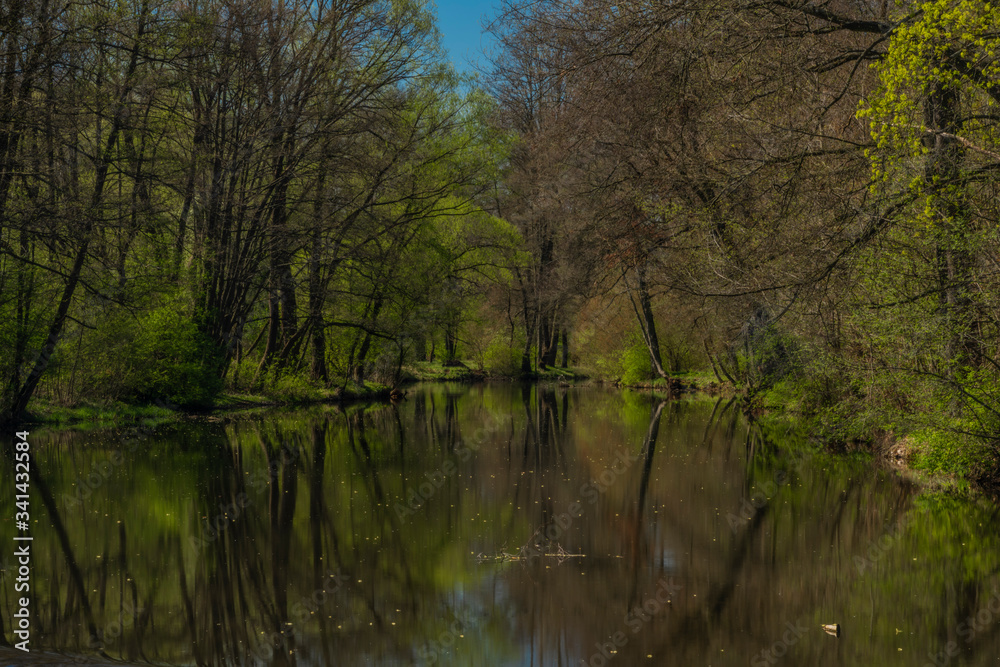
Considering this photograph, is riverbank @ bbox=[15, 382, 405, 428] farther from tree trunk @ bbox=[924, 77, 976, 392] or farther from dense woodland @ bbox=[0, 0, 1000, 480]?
tree trunk @ bbox=[924, 77, 976, 392]

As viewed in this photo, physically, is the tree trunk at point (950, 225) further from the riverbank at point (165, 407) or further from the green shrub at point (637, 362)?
the green shrub at point (637, 362)

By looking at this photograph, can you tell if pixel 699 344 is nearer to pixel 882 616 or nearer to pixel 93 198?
pixel 93 198

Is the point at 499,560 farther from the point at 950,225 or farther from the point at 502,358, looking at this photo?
the point at 502,358

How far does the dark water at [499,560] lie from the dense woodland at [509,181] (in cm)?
233

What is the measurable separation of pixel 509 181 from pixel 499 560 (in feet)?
102

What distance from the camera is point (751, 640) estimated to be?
5.96 metres

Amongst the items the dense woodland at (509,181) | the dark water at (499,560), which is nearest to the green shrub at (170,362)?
the dense woodland at (509,181)

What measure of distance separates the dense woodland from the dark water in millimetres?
2331

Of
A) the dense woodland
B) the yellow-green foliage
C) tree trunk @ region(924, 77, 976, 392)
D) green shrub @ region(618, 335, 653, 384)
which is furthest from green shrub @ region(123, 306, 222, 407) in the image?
green shrub @ region(618, 335, 653, 384)

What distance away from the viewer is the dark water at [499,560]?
5910 mm

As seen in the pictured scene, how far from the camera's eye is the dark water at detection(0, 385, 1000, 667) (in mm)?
5910

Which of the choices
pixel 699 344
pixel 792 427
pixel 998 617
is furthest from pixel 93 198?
pixel 699 344

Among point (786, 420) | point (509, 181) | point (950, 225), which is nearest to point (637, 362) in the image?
point (509, 181)

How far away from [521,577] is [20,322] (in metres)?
13.0
